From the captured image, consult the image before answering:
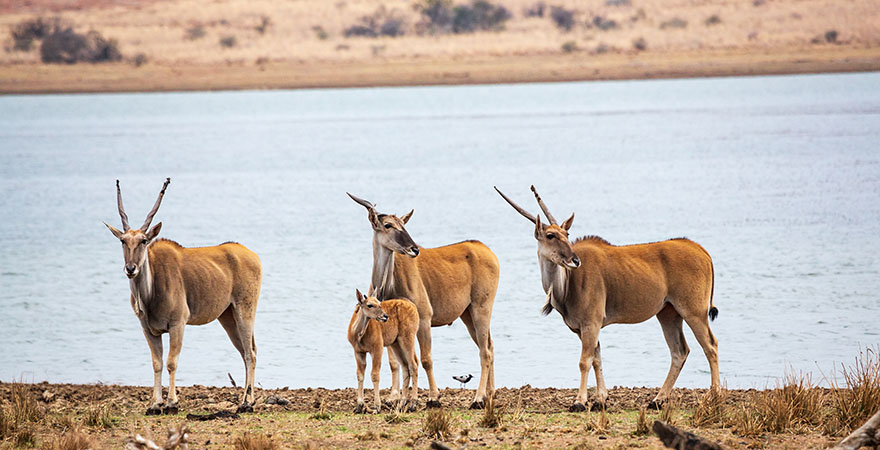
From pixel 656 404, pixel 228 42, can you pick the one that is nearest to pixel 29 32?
pixel 228 42

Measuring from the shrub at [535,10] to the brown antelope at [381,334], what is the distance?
267 ft

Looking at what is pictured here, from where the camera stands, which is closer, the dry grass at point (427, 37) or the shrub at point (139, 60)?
the shrub at point (139, 60)

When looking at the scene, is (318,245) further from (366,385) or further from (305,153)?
(305,153)

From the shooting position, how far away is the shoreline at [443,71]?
62562mm

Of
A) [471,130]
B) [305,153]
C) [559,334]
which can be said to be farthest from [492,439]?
[471,130]

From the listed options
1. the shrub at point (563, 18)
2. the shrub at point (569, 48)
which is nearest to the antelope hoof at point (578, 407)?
the shrub at point (569, 48)

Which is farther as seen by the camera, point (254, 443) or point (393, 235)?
point (393, 235)

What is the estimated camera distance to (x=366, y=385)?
43.2ft

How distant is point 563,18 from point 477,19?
6225 millimetres

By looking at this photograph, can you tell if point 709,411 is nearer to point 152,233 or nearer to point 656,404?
point 656,404

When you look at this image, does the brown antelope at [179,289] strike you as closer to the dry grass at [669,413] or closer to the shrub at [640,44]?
the dry grass at [669,413]

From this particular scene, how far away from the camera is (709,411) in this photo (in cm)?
970

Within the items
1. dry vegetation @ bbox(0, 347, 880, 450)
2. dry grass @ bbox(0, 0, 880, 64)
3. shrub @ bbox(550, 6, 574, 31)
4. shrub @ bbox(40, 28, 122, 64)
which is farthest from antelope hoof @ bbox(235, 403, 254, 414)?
shrub @ bbox(550, 6, 574, 31)

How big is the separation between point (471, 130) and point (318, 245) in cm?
2725
